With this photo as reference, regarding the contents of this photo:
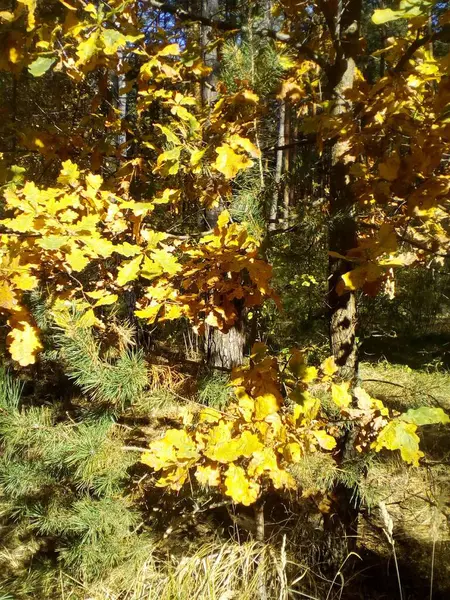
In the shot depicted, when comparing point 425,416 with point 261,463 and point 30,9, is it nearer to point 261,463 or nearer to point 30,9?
point 261,463

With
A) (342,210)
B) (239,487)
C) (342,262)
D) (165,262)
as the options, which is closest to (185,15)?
(342,210)

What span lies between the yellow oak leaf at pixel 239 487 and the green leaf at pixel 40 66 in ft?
4.65

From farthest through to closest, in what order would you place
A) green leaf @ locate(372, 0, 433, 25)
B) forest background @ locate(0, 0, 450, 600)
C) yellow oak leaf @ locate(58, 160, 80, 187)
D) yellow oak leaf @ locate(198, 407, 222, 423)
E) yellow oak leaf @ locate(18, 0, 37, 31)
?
yellow oak leaf @ locate(198, 407, 222, 423) < yellow oak leaf @ locate(58, 160, 80, 187) < forest background @ locate(0, 0, 450, 600) < yellow oak leaf @ locate(18, 0, 37, 31) < green leaf @ locate(372, 0, 433, 25)

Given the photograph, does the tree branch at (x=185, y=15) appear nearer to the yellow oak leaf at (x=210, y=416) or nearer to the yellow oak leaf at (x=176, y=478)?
the yellow oak leaf at (x=210, y=416)

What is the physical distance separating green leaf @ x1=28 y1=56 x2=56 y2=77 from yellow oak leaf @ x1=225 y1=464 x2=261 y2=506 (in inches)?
55.8

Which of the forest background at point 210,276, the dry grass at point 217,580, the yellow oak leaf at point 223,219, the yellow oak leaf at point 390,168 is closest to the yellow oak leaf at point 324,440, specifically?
the forest background at point 210,276

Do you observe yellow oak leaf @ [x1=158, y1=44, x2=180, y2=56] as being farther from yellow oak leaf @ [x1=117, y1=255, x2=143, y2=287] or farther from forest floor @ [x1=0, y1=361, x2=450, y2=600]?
forest floor @ [x1=0, y1=361, x2=450, y2=600]

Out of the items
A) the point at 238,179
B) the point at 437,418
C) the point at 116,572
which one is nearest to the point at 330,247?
the point at 238,179

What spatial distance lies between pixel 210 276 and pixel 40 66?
863 millimetres

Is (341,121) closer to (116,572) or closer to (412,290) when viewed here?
(116,572)

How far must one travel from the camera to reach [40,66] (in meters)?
1.37

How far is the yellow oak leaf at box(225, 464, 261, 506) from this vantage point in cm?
145

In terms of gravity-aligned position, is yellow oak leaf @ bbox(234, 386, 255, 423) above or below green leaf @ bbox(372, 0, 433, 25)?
below

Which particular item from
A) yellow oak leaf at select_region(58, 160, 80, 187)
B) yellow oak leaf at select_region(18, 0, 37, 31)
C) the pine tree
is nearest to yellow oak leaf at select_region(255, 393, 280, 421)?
the pine tree
